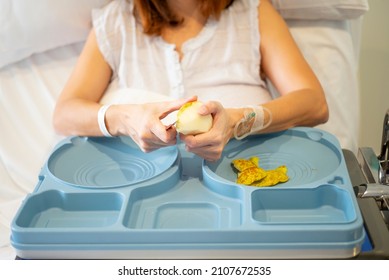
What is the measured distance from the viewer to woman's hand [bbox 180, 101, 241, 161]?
3.08 feet

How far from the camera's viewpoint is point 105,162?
109cm

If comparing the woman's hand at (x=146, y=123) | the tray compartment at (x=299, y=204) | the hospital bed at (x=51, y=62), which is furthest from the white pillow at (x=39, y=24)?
the tray compartment at (x=299, y=204)

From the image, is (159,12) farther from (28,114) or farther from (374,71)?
(374,71)

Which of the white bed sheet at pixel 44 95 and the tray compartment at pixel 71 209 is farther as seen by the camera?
the white bed sheet at pixel 44 95

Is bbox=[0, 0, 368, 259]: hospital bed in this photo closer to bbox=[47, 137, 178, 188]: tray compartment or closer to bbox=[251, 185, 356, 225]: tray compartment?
bbox=[47, 137, 178, 188]: tray compartment

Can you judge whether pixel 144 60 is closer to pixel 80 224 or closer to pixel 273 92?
pixel 273 92

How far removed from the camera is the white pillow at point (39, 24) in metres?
1.43

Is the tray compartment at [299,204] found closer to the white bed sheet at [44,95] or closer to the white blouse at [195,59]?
the white blouse at [195,59]

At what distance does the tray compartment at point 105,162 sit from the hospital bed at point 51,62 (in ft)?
1.12

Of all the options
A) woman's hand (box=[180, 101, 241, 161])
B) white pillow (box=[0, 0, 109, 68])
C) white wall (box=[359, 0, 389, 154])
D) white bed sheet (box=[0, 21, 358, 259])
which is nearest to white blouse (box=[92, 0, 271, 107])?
white pillow (box=[0, 0, 109, 68])

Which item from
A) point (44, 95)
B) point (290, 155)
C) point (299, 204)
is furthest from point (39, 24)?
point (299, 204)

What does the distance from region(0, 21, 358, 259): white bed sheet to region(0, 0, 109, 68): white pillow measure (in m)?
0.06

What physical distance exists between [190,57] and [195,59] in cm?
1
